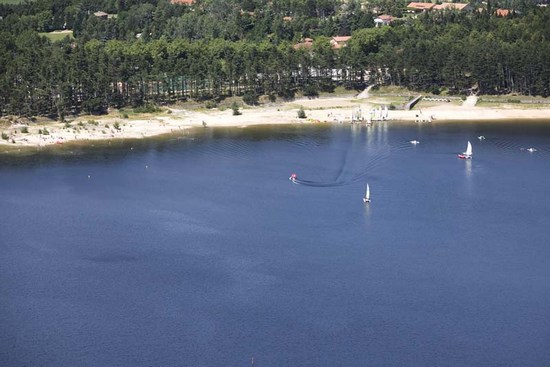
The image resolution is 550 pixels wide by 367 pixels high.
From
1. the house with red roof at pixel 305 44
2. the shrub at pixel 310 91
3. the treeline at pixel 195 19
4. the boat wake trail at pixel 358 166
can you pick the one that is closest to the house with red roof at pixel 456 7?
the treeline at pixel 195 19

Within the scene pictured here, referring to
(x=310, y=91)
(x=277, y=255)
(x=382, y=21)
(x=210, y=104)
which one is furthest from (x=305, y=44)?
(x=277, y=255)

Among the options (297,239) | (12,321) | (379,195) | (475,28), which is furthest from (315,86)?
(12,321)

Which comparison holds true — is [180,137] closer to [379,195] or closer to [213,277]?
[379,195]

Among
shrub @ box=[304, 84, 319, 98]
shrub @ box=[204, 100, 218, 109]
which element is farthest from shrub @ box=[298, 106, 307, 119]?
shrub @ box=[204, 100, 218, 109]

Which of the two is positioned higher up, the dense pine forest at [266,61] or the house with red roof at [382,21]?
the house with red roof at [382,21]

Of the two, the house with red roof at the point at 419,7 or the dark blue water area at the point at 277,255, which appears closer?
the dark blue water area at the point at 277,255

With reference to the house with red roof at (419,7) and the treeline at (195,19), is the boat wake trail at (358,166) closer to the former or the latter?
the treeline at (195,19)
